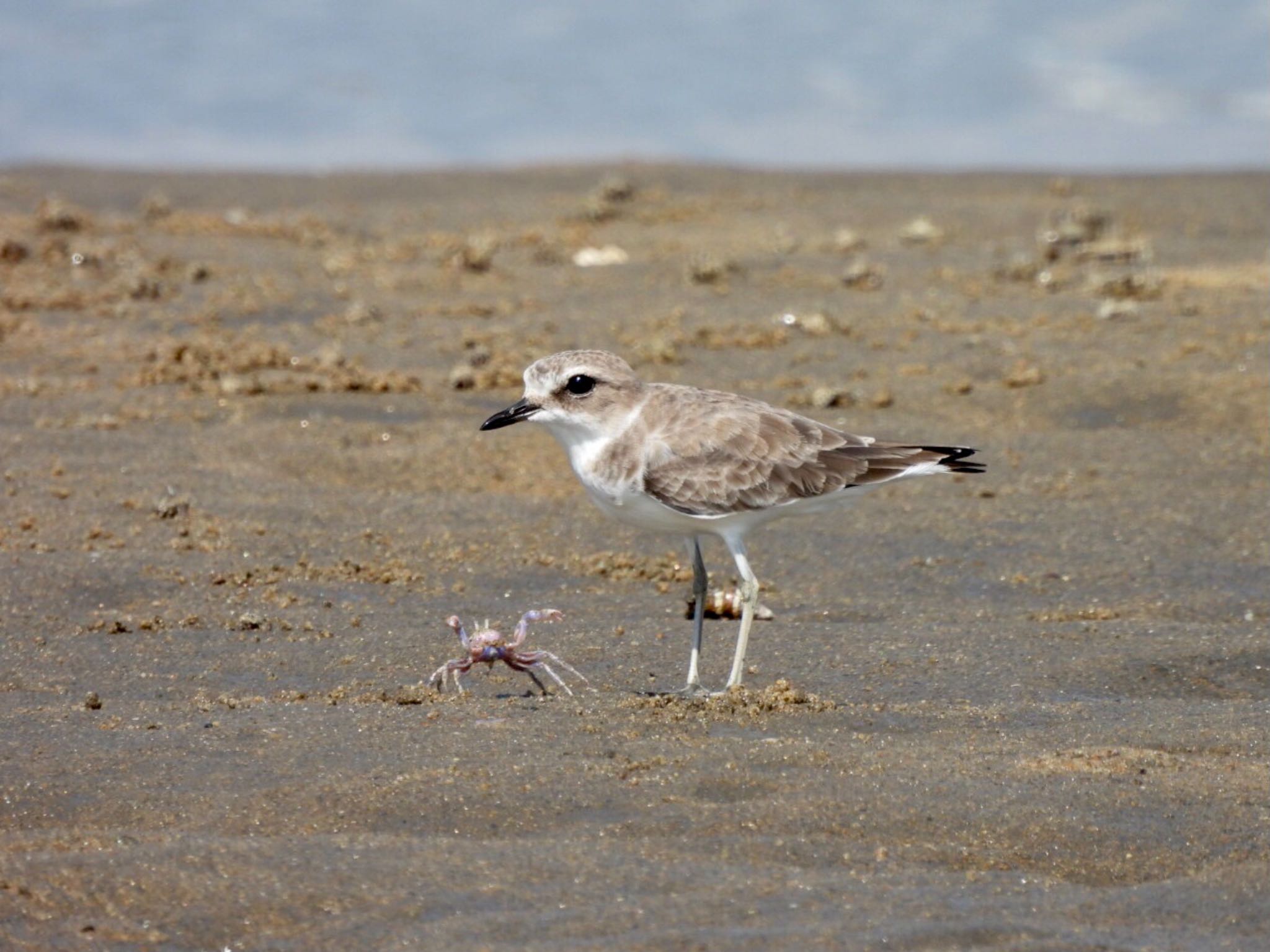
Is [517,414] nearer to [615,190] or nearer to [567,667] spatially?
[567,667]

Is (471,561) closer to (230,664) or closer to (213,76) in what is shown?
(230,664)

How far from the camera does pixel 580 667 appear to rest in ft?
19.9

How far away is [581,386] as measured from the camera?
581 centimetres

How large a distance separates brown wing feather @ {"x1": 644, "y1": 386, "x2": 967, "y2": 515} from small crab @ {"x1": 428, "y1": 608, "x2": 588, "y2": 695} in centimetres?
64

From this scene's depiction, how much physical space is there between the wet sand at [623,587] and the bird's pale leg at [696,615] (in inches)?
10.1

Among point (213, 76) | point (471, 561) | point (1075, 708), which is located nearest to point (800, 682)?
point (1075, 708)

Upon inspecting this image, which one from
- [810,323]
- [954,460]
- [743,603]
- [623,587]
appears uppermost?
[810,323]

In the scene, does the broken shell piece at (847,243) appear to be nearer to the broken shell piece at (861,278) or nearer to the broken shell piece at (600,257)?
the broken shell piece at (861,278)

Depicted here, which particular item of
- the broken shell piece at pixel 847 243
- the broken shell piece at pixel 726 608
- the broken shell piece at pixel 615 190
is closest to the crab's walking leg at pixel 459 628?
the broken shell piece at pixel 726 608

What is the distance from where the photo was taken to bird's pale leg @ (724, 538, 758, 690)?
18.5 feet

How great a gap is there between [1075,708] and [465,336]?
547 centimetres

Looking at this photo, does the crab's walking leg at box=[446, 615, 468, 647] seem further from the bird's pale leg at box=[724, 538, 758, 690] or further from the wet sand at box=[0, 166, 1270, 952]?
the bird's pale leg at box=[724, 538, 758, 690]

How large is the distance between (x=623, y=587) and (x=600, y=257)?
18.0 feet

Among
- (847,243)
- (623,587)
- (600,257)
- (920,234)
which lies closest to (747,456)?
(623,587)
